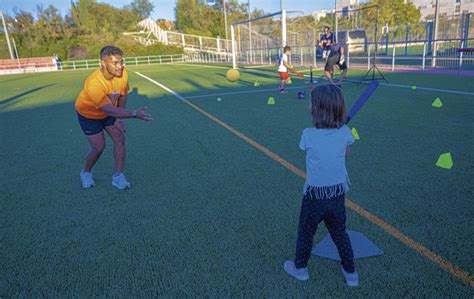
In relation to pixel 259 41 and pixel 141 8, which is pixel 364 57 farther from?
pixel 141 8

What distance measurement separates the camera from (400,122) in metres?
7.29

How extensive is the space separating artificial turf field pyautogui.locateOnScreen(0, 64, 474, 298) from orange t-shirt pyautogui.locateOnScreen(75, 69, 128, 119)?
1.09 meters

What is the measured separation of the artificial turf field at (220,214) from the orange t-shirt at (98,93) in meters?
1.09

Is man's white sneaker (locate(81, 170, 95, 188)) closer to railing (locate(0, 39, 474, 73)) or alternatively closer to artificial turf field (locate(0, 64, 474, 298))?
artificial turf field (locate(0, 64, 474, 298))

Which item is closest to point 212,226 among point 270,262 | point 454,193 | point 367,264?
point 270,262

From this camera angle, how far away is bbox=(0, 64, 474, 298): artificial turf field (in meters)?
2.71

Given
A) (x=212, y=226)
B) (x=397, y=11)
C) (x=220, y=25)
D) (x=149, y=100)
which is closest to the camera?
(x=212, y=226)

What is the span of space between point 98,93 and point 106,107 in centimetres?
19

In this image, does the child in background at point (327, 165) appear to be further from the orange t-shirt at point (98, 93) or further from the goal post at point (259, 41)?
the goal post at point (259, 41)

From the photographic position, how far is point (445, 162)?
15.4ft

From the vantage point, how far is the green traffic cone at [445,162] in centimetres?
466

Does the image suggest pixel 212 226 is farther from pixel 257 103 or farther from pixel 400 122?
pixel 257 103

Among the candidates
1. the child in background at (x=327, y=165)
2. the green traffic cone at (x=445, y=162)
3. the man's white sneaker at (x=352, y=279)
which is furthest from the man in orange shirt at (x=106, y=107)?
the green traffic cone at (x=445, y=162)

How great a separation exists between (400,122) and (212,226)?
547 centimetres
